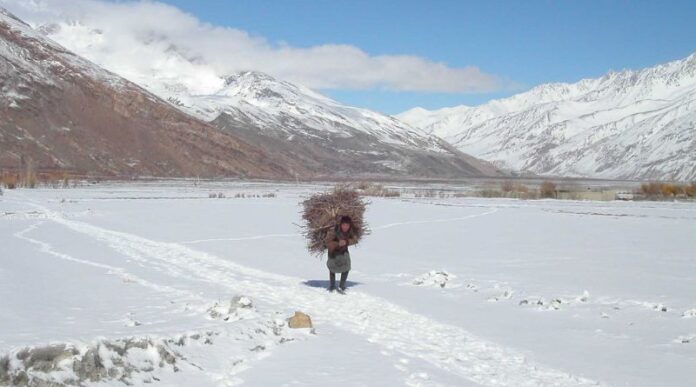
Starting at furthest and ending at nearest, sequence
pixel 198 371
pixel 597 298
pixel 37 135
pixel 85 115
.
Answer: pixel 85 115
pixel 37 135
pixel 597 298
pixel 198 371

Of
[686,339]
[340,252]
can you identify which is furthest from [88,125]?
[686,339]

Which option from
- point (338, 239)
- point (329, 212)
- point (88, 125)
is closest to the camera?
point (338, 239)

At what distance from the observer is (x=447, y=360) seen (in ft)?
32.1

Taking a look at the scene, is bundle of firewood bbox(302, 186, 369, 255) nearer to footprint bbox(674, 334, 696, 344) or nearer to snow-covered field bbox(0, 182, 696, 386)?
snow-covered field bbox(0, 182, 696, 386)

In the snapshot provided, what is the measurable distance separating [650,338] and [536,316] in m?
2.26

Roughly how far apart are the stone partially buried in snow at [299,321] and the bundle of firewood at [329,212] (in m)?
4.74

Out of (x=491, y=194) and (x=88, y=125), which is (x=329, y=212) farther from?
(x=88, y=125)

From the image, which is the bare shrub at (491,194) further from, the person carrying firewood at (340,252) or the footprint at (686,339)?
the footprint at (686,339)

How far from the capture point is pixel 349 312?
1302 centimetres

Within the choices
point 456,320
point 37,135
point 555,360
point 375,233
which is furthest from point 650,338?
point 37,135

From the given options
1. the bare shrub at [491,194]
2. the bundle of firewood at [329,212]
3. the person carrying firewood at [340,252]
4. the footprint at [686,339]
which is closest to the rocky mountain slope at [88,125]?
the bare shrub at [491,194]

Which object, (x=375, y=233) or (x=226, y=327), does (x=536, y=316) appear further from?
(x=375, y=233)

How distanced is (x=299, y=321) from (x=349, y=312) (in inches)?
77.3

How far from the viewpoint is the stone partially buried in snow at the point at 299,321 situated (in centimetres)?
1116
